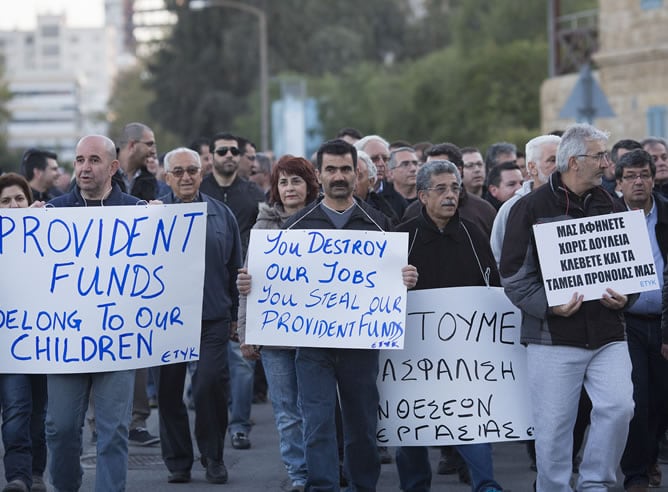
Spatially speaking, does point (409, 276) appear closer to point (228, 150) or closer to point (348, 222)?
point (348, 222)

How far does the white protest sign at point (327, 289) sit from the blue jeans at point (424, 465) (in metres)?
0.79

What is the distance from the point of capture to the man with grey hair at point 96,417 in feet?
23.9

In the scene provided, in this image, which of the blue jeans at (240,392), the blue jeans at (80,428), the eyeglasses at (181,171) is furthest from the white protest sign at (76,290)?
the blue jeans at (240,392)

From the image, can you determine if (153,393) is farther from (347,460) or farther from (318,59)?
(318,59)

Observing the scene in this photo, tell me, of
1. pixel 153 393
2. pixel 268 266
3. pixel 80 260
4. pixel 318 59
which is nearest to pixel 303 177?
pixel 268 266

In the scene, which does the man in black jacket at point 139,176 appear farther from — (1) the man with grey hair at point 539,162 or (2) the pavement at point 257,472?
(1) the man with grey hair at point 539,162

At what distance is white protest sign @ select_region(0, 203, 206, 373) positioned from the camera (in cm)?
742

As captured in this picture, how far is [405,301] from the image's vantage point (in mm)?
7672

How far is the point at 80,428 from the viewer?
7.36 m

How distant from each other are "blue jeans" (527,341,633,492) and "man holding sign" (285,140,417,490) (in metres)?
0.93

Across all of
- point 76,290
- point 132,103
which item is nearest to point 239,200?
point 76,290

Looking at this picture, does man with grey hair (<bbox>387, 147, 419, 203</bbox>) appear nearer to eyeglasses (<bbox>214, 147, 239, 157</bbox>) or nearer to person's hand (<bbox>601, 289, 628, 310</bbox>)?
eyeglasses (<bbox>214, 147, 239, 157</bbox>)

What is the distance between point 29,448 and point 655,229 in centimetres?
390

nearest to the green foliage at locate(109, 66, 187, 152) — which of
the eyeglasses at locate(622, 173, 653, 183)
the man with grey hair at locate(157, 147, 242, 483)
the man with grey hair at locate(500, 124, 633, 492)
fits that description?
→ the man with grey hair at locate(157, 147, 242, 483)
